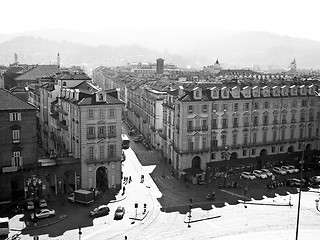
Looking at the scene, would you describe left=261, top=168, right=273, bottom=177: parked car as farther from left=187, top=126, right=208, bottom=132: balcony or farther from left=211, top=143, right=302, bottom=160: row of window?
left=187, top=126, right=208, bottom=132: balcony

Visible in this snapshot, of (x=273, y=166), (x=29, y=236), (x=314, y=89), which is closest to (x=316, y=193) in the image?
(x=273, y=166)

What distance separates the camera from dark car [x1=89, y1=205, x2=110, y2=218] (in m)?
62.6

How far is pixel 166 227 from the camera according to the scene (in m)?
59.4

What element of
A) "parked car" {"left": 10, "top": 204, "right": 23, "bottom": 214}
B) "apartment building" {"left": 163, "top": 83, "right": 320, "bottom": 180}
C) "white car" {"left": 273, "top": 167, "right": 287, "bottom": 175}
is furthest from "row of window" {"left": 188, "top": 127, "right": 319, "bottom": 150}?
"parked car" {"left": 10, "top": 204, "right": 23, "bottom": 214}

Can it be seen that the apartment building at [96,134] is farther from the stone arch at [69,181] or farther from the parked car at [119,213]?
the parked car at [119,213]

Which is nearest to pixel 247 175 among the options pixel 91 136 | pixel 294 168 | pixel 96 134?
pixel 294 168

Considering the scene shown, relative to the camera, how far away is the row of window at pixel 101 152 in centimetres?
7219

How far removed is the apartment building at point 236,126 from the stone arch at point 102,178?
1464 centimetres

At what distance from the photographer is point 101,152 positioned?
73125 mm

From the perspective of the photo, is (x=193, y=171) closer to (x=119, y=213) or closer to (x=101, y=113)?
(x=101, y=113)

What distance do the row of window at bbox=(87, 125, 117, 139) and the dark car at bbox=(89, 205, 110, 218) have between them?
13123 mm

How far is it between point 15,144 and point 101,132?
1384 cm

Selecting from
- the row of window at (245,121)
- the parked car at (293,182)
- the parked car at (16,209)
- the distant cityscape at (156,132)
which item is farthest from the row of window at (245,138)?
the parked car at (16,209)

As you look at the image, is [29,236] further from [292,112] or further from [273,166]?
[292,112]
